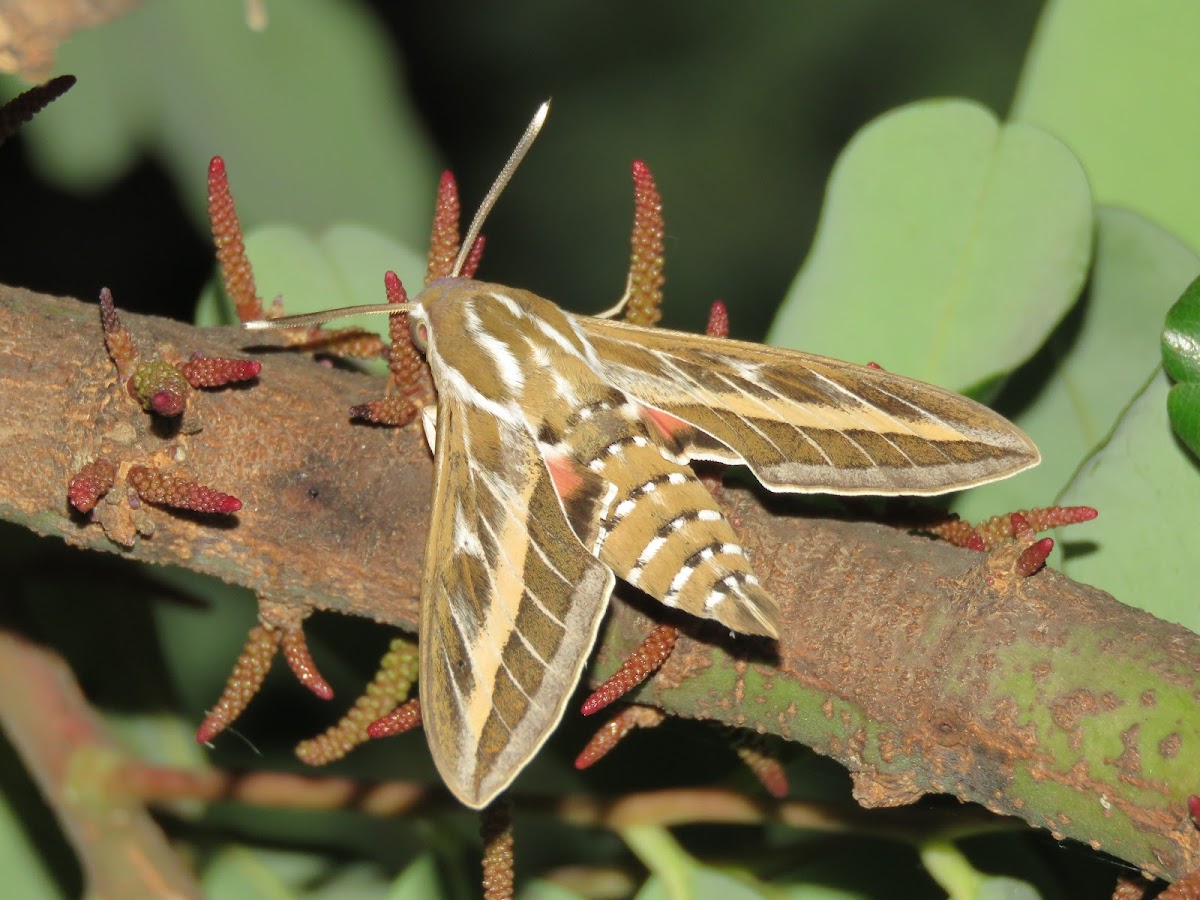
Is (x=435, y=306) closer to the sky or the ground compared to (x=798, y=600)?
closer to the sky

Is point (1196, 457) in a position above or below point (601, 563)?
above

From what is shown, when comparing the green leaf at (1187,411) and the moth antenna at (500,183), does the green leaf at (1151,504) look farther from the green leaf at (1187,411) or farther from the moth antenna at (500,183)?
the moth antenna at (500,183)

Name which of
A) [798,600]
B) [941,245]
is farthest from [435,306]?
[941,245]

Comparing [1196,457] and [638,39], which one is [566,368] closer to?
[1196,457]

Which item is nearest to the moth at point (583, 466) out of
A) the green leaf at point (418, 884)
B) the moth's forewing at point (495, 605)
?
the moth's forewing at point (495, 605)

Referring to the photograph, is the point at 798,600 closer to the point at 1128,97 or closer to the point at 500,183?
the point at 500,183

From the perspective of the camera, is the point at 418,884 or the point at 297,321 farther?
the point at 418,884

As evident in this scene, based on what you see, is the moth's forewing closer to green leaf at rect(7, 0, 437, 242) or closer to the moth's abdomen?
the moth's abdomen

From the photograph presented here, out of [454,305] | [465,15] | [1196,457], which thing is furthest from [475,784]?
[465,15]
